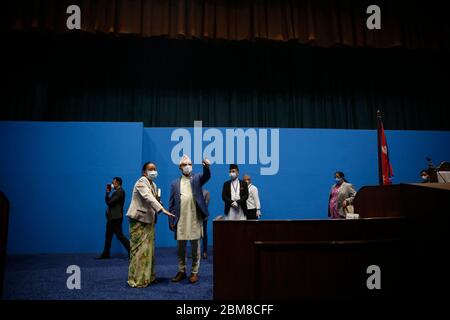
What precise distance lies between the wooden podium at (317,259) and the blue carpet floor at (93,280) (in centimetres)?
96

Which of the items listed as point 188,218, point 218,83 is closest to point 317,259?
point 188,218

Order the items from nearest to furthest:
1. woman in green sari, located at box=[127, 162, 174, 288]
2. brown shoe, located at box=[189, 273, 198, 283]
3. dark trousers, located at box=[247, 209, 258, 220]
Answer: woman in green sari, located at box=[127, 162, 174, 288] → brown shoe, located at box=[189, 273, 198, 283] → dark trousers, located at box=[247, 209, 258, 220]

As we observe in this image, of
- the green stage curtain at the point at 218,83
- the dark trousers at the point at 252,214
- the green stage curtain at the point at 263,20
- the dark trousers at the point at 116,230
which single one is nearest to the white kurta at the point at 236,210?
the dark trousers at the point at 252,214

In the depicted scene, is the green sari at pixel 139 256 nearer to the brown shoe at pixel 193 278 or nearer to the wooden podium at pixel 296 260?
the brown shoe at pixel 193 278

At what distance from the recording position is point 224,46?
764cm

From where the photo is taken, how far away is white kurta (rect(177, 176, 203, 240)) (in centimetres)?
356

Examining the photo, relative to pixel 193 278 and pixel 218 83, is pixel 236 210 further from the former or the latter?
pixel 218 83

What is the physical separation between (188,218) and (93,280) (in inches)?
55.1

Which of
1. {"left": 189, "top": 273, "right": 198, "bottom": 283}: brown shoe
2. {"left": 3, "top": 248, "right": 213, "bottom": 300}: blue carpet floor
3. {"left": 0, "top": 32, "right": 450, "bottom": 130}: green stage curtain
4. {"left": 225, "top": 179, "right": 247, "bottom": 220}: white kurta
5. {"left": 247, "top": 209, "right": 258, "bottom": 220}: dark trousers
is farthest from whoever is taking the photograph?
{"left": 0, "top": 32, "right": 450, "bottom": 130}: green stage curtain

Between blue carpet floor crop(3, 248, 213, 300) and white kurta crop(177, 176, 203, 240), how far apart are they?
1.79ft

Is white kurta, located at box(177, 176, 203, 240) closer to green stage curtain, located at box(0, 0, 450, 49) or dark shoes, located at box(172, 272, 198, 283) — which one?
dark shoes, located at box(172, 272, 198, 283)

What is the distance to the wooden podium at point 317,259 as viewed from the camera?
7.52 ft

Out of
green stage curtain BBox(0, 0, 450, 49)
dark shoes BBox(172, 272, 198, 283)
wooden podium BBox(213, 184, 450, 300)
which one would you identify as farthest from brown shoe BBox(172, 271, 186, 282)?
green stage curtain BBox(0, 0, 450, 49)
